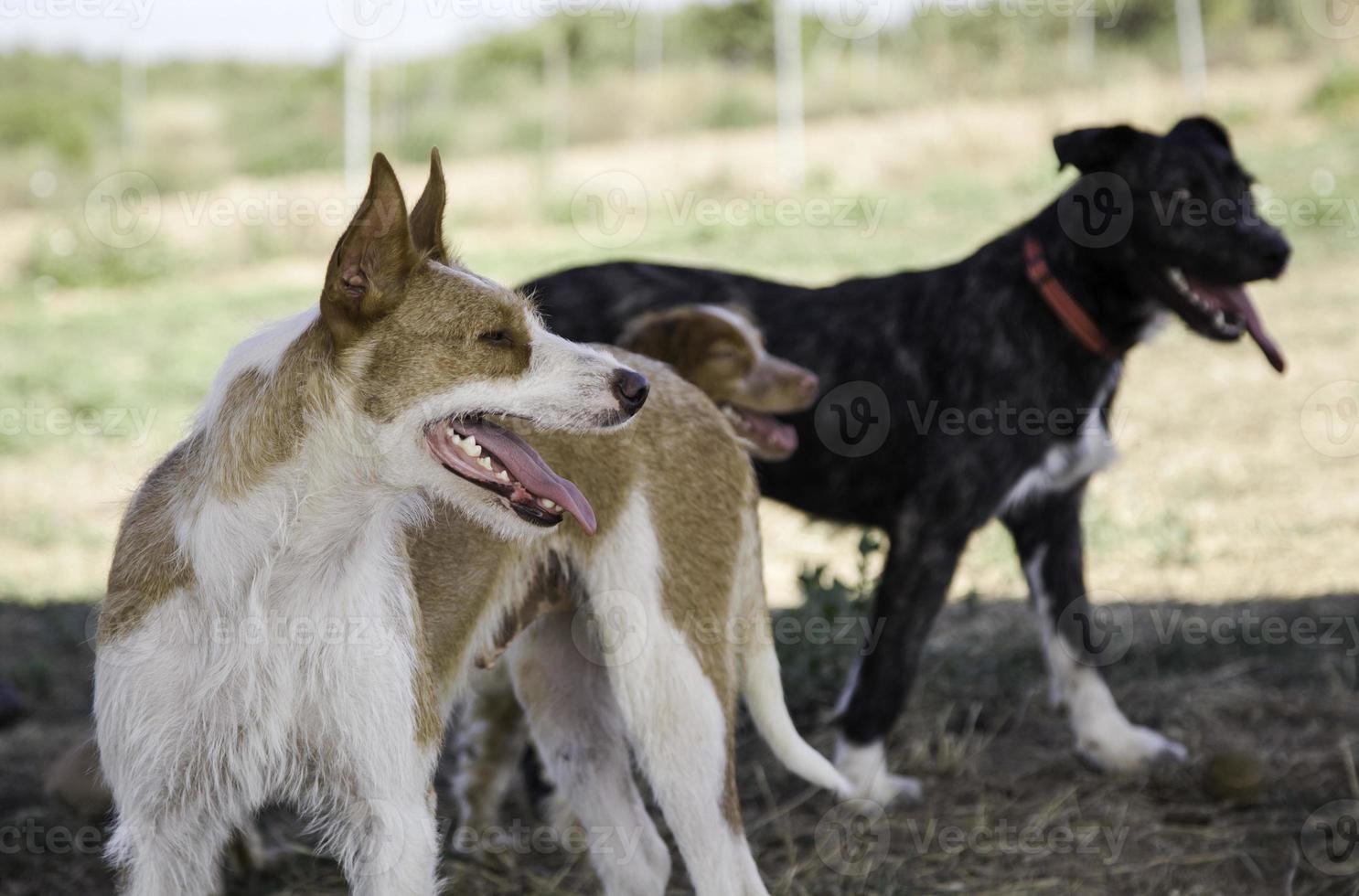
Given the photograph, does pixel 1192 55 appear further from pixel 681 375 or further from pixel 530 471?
pixel 530 471

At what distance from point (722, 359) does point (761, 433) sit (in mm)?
312

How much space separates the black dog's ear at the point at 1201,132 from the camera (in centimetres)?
455

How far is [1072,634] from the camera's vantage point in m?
4.82

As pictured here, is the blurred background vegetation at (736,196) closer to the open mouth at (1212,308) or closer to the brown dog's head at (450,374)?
the brown dog's head at (450,374)

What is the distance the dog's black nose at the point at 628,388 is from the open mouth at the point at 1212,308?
2.35m

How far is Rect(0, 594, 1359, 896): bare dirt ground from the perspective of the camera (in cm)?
393

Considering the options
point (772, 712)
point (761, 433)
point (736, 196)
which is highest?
point (736, 196)

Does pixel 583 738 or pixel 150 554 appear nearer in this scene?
pixel 150 554

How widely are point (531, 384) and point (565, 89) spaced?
2021 centimetres

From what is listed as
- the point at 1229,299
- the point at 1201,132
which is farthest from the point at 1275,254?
the point at 1201,132

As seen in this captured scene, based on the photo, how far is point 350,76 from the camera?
53.7 ft

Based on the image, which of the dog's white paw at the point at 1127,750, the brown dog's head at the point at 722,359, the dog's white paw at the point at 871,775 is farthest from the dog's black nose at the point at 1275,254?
the dog's white paw at the point at 871,775

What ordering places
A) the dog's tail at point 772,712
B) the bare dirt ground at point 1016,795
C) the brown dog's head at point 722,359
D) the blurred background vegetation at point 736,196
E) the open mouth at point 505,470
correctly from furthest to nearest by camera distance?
the blurred background vegetation at point 736,196 < the brown dog's head at point 722,359 < the bare dirt ground at point 1016,795 < the dog's tail at point 772,712 < the open mouth at point 505,470

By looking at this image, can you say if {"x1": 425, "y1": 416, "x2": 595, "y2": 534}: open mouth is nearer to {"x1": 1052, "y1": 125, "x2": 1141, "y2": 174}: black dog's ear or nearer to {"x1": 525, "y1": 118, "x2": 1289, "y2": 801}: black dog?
{"x1": 525, "y1": 118, "x2": 1289, "y2": 801}: black dog
